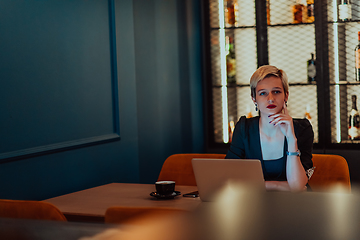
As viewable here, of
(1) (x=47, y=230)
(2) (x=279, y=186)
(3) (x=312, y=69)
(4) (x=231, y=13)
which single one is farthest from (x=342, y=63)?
(1) (x=47, y=230)

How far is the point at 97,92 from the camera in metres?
2.40

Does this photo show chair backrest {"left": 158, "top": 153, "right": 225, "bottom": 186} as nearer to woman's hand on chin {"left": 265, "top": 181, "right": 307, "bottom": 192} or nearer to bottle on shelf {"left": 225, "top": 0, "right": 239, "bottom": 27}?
woman's hand on chin {"left": 265, "top": 181, "right": 307, "bottom": 192}

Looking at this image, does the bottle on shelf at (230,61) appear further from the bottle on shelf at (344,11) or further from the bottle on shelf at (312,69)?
the bottle on shelf at (344,11)

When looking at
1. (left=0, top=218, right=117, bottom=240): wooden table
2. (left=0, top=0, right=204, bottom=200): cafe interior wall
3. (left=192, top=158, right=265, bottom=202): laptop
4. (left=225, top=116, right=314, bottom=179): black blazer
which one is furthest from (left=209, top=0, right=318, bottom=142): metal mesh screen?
(left=0, top=218, right=117, bottom=240): wooden table

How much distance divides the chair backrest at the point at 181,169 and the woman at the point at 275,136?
0.94ft

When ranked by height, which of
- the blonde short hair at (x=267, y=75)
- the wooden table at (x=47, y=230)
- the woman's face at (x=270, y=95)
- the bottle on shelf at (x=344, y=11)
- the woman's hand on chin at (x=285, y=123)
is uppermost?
the bottle on shelf at (x=344, y=11)

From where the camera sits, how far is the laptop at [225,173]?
1.24 m

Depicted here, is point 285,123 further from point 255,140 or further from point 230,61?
point 230,61

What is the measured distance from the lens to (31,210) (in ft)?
3.45

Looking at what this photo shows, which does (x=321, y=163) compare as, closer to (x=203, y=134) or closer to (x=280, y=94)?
(x=280, y=94)

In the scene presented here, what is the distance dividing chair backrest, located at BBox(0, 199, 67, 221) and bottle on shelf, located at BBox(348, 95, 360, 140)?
2634mm

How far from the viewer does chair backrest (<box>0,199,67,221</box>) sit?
40.0 inches

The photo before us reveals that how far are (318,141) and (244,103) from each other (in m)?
0.72

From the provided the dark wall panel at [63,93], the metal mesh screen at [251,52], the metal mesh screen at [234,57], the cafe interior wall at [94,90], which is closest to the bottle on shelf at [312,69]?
the metal mesh screen at [251,52]
